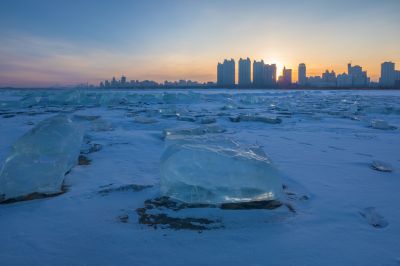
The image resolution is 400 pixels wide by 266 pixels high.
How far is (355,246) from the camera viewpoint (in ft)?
6.08

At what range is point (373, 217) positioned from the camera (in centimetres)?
227

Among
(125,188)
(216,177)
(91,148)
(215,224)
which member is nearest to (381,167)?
(216,177)

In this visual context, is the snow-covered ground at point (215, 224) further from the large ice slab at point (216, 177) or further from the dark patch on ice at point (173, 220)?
the large ice slab at point (216, 177)

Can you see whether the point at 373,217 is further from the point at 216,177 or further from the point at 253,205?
the point at 216,177

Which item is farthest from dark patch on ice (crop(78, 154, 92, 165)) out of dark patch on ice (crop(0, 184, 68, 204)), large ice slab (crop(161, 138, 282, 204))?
large ice slab (crop(161, 138, 282, 204))

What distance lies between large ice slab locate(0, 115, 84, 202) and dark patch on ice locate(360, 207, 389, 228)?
2.61m

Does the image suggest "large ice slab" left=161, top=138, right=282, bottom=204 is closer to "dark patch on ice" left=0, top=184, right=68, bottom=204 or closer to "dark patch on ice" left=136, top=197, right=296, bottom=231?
"dark patch on ice" left=136, top=197, right=296, bottom=231

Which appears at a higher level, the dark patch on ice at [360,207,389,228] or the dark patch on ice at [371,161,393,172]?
the dark patch on ice at [371,161,393,172]

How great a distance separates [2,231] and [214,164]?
160 centimetres

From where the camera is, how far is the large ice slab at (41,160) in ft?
8.94

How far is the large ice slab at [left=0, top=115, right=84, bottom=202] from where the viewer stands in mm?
2725

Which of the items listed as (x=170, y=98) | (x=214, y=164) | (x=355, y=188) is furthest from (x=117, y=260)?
(x=170, y=98)

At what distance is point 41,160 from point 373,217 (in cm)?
307

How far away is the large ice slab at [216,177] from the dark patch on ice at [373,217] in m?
0.67
